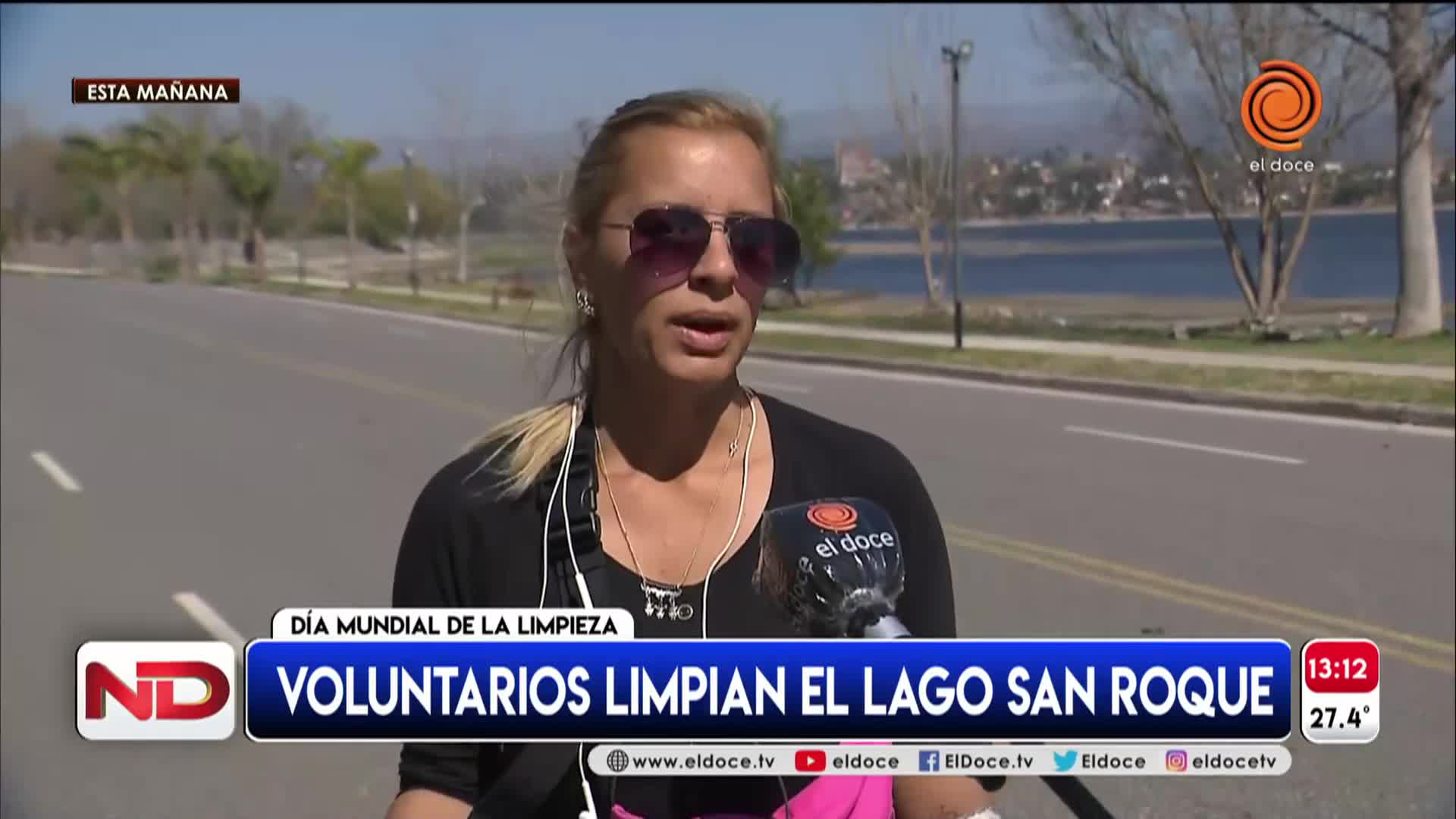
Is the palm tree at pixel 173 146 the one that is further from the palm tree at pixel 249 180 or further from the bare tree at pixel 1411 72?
the bare tree at pixel 1411 72

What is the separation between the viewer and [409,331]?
9.21 metres

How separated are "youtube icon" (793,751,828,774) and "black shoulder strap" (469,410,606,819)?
23 cm

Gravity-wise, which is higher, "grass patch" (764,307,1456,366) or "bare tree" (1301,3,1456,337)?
"bare tree" (1301,3,1456,337)

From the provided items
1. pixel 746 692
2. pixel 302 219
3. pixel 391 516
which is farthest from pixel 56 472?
pixel 746 692

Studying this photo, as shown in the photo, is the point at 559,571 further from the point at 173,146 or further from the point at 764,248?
the point at 173,146

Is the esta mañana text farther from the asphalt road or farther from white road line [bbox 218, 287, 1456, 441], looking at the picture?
white road line [bbox 218, 287, 1456, 441]

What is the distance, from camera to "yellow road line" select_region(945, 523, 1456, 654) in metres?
6.38

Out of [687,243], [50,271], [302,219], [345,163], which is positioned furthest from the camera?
[302,219]

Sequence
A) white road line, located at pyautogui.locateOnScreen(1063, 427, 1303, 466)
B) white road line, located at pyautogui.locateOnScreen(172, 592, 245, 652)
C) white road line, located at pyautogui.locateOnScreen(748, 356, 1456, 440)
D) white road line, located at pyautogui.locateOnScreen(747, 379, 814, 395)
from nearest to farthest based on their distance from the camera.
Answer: white road line, located at pyautogui.locateOnScreen(747, 379, 814, 395) → white road line, located at pyautogui.locateOnScreen(172, 592, 245, 652) → white road line, located at pyautogui.locateOnScreen(1063, 427, 1303, 466) → white road line, located at pyautogui.locateOnScreen(748, 356, 1456, 440)

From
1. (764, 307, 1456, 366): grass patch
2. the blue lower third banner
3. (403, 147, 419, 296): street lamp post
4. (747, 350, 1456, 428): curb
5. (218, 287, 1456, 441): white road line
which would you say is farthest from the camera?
(747, 350, 1456, 428): curb

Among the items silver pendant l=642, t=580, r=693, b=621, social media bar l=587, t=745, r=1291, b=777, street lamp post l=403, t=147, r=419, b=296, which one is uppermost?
street lamp post l=403, t=147, r=419, b=296

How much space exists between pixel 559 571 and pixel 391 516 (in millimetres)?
4722

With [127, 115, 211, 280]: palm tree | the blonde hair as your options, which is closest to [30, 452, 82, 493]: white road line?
[127, 115, 211, 280]: palm tree

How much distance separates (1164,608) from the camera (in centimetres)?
666
